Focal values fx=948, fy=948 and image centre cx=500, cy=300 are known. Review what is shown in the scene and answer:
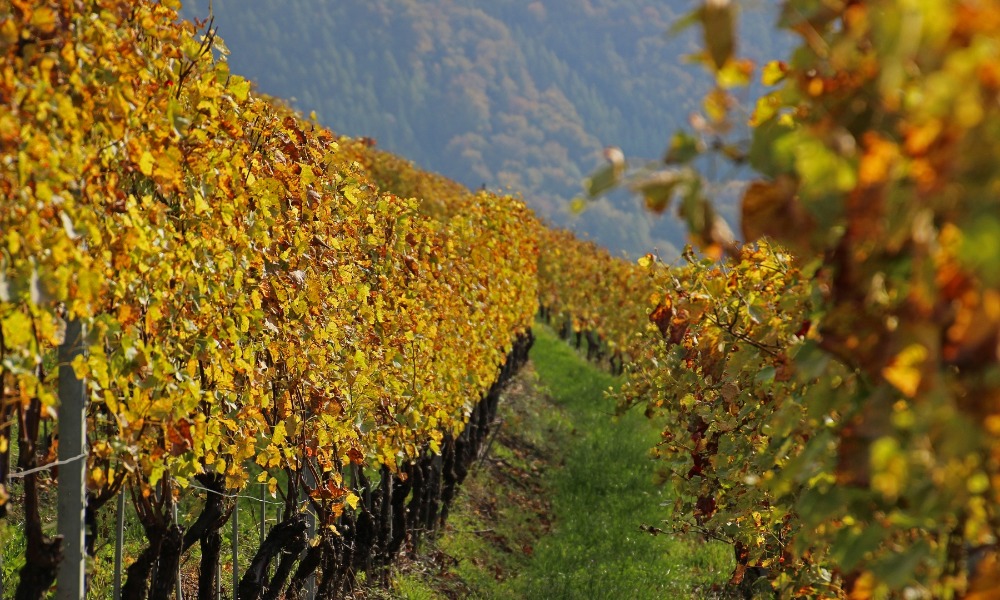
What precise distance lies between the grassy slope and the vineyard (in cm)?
230

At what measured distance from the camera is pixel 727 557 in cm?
1123

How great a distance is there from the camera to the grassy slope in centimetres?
968

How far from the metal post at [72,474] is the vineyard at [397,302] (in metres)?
0.01

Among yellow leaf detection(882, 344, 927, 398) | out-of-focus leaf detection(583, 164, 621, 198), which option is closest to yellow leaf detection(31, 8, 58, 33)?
out-of-focus leaf detection(583, 164, 621, 198)

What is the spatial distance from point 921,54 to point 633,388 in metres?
6.83

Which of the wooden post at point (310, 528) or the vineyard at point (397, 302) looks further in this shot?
the wooden post at point (310, 528)

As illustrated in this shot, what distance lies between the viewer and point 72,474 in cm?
327

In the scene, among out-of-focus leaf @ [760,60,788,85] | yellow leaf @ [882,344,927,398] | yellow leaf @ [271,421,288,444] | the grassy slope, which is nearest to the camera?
yellow leaf @ [882,344,927,398]

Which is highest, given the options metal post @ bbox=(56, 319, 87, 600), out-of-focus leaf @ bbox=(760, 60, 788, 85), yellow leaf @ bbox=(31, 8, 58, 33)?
out-of-focus leaf @ bbox=(760, 60, 788, 85)

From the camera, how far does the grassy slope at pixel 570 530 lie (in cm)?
968

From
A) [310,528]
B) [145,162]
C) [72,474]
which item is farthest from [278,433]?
[310,528]

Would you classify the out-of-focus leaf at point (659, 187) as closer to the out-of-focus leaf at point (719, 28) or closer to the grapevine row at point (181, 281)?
the out-of-focus leaf at point (719, 28)

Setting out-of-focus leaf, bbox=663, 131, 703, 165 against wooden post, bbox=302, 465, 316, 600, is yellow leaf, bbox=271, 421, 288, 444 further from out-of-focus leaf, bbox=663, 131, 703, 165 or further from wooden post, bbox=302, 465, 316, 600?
out-of-focus leaf, bbox=663, 131, 703, 165

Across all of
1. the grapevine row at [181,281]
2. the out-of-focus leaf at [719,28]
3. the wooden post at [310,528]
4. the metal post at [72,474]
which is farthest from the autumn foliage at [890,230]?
the wooden post at [310,528]
